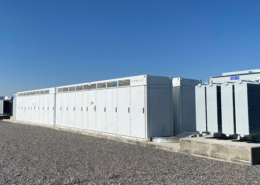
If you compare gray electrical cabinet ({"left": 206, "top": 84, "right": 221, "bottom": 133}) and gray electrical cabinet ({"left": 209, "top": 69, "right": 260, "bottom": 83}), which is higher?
gray electrical cabinet ({"left": 209, "top": 69, "right": 260, "bottom": 83})

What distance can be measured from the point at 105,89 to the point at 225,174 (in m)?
8.11

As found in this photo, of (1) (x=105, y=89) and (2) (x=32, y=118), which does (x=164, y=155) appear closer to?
(1) (x=105, y=89)

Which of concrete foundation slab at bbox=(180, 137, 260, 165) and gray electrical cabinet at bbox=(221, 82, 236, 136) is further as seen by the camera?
gray electrical cabinet at bbox=(221, 82, 236, 136)

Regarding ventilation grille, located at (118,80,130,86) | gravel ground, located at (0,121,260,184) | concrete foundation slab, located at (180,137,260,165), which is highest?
ventilation grille, located at (118,80,130,86)

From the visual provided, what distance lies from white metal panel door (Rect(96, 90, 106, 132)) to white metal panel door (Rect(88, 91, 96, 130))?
333 mm

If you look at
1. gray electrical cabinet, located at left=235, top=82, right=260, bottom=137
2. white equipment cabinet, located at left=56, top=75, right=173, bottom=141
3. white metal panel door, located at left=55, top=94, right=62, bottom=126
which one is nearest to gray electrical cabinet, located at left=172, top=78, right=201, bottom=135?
white equipment cabinet, located at left=56, top=75, right=173, bottom=141

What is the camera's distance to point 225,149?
670 centimetres

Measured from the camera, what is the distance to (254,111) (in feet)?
22.6

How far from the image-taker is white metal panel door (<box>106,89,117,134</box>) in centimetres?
1181

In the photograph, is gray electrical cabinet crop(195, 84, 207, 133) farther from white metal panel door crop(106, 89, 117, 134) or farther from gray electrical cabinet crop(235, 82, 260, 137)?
white metal panel door crop(106, 89, 117, 134)

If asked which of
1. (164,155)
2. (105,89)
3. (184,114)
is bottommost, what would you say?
(164,155)

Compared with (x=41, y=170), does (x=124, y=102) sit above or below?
above

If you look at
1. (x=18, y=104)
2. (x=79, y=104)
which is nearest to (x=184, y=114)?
(x=79, y=104)

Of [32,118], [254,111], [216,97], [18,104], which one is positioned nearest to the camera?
[254,111]
